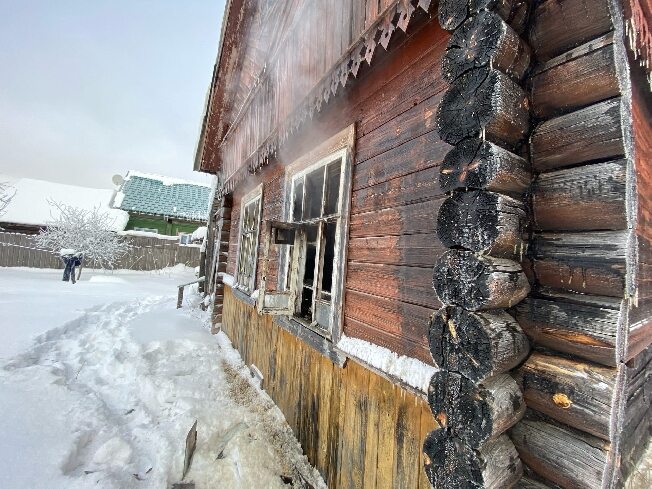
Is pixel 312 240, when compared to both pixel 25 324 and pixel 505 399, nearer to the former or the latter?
pixel 505 399

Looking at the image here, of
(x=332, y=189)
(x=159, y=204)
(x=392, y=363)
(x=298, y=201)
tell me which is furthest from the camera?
(x=159, y=204)

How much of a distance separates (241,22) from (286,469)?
6.73 m

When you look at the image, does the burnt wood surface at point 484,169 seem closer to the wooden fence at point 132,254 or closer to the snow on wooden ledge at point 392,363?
the snow on wooden ledge at point 392,363

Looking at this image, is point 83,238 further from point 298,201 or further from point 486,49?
point 486,49

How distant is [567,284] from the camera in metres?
1.35

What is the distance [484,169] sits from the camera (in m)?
1.28

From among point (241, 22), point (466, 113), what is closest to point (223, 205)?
point (241, 22)

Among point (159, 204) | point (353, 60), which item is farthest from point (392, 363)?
point (159, 204)

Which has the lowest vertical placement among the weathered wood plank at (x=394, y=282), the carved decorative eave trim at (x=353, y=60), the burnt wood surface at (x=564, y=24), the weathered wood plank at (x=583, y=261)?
the weathered wood plank at (x=394, y=282)

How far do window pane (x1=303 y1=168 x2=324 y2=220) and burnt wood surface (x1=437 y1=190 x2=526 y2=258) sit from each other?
99.0 inches

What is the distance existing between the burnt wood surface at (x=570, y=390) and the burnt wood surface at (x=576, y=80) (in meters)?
1.08

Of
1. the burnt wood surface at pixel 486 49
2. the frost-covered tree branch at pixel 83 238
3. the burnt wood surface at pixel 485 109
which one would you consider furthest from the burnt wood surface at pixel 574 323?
the frost-covered tree branch at pixel 83 238

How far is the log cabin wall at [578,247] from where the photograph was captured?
3.99 ft

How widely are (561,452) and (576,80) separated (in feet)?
5.01
